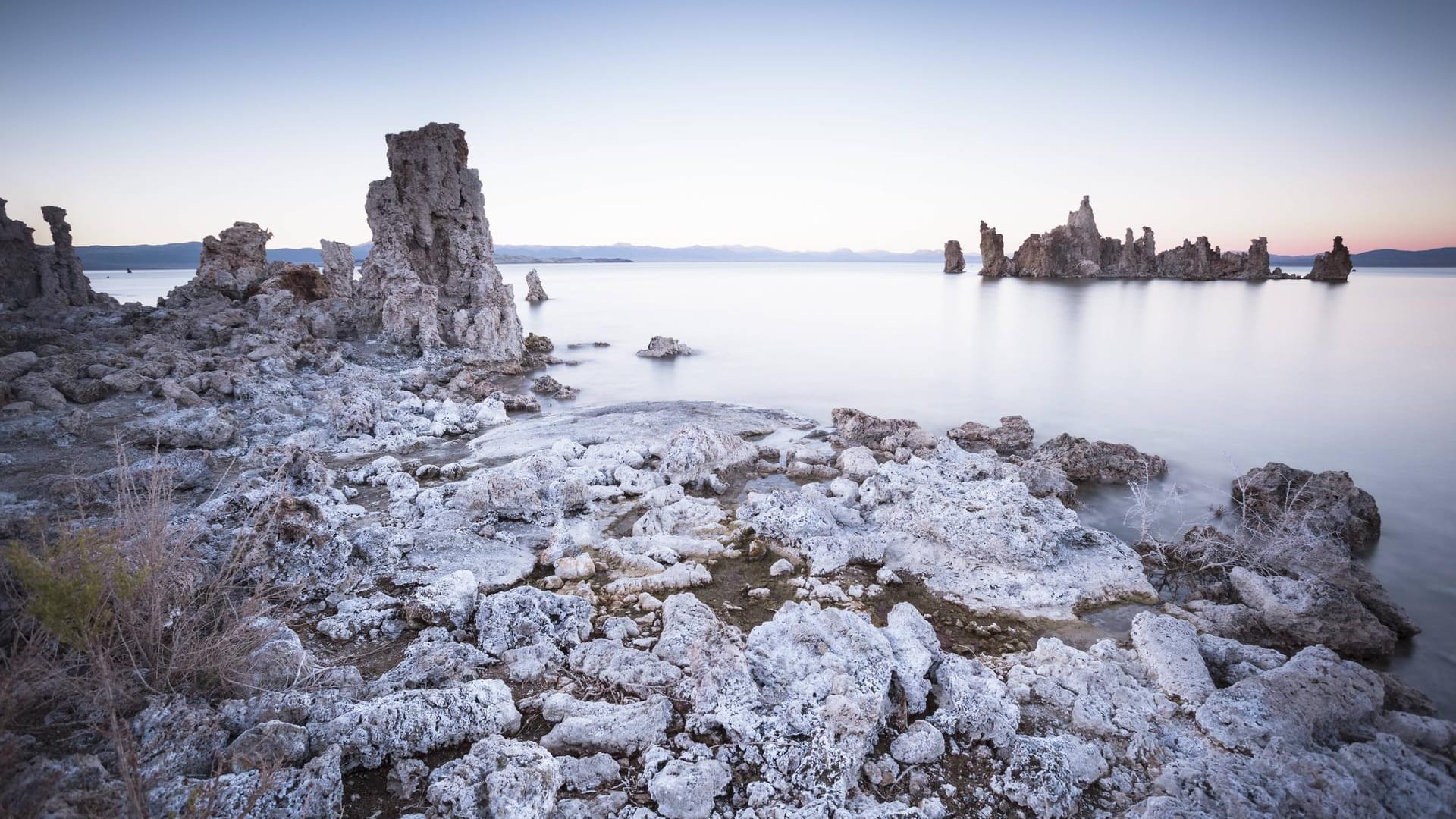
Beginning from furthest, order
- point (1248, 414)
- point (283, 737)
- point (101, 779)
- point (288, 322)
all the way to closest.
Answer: point (288, 322), point (1248, 414), point (283, 737), point (101, 779)

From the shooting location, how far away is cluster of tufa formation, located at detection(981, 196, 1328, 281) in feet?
242

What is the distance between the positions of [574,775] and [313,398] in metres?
10.3

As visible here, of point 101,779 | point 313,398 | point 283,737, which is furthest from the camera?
point 313,398

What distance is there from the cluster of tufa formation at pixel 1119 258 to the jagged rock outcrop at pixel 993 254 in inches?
11.5

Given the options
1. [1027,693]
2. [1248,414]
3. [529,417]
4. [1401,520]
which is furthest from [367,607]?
[1248,414]

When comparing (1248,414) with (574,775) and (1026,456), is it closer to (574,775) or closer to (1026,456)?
(1026,456)

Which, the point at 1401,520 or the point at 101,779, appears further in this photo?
the point at 1401,520

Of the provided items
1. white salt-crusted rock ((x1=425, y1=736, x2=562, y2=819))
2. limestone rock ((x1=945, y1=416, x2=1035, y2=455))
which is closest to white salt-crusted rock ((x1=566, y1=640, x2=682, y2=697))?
white salt-crusted rock ((x1=425, y1=736, x2=562, y2=819))

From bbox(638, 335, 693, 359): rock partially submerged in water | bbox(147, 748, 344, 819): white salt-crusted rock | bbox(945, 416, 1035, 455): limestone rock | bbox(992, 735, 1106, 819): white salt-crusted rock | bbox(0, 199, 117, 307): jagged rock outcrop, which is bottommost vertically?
bbox(992, 735, 1106, 819): white salt-crusted rock

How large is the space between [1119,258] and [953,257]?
75.6 feet

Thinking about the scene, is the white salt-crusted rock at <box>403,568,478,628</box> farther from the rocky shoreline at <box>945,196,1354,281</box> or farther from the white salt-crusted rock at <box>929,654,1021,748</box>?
the rocky shoreline at <box>945,196,1354,281</box>

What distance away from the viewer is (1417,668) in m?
4.45

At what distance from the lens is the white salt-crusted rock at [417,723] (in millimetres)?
2918

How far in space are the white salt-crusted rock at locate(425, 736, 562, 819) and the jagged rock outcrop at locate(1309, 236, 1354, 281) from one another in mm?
93189
